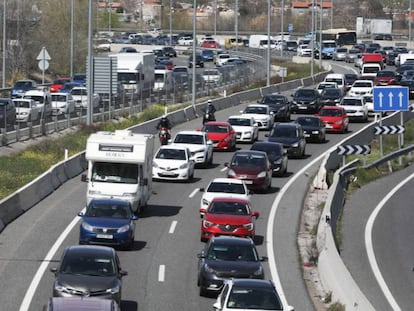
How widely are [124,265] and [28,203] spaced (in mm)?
7880

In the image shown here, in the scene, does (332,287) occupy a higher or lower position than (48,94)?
lower

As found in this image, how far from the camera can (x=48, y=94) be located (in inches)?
2518

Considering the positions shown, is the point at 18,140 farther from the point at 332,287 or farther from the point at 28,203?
the point at 332,287

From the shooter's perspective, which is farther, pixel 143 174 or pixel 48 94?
pixel 48 94

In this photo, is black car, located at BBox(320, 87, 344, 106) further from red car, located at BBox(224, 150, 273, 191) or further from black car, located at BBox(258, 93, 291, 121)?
red car, located at BBox(224, 150, 273, 191)

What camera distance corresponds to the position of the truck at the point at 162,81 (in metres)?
73.4

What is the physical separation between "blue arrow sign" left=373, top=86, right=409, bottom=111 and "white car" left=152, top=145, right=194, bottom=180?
37.3 ft

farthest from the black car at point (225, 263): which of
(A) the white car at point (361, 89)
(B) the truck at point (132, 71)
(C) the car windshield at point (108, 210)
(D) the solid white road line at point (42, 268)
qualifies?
(B) the truck at point (132, 71)

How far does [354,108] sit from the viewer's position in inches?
2447

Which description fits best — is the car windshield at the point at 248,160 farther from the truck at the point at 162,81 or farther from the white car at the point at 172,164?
the truck at the point at 162,81

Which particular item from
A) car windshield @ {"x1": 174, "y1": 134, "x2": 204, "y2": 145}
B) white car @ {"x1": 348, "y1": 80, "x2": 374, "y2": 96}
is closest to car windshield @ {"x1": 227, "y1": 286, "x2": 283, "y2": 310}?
car windshield @ {"x1": 174, "y1": 134, "x2": 204, "y2": 145}

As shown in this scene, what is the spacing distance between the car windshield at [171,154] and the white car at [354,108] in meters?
22.0

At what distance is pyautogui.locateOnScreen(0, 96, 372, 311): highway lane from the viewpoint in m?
25.3

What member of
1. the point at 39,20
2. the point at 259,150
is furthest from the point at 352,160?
the point at 39,20
